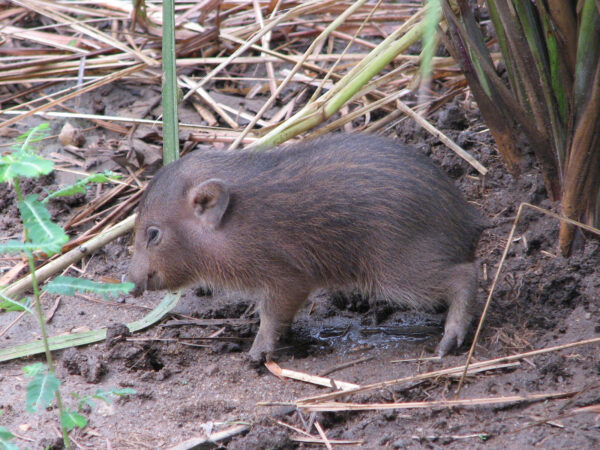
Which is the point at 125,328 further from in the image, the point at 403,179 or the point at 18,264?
the point at 403,179

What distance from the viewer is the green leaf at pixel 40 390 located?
3.30 metres

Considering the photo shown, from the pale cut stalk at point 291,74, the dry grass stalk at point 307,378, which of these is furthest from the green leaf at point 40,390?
the pale cut stalk at point 291,74

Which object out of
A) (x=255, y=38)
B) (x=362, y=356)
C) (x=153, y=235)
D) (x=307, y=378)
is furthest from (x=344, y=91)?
(x=307, y=378)

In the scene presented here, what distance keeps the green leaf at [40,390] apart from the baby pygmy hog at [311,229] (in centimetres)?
200

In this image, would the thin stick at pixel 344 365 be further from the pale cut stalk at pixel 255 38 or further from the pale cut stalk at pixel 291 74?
the pale cut stalk at pixel 255 38

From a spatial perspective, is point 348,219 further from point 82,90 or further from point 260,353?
point 82,90

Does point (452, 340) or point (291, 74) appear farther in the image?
point (291, 74)

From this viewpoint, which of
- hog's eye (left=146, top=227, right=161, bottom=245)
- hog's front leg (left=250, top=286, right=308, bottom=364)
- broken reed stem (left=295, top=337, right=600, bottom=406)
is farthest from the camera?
hog's eye (left=146, top=227, right=161, bottom=245)

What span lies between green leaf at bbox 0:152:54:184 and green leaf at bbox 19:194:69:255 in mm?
Result: 284

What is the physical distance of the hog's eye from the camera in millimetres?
5473

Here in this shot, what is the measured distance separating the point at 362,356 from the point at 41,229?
2.57 m

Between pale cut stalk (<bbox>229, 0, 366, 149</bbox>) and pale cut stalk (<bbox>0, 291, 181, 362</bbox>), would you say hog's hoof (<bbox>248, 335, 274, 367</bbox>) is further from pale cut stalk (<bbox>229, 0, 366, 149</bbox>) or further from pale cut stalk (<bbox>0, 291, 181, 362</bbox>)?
pale cut stalk (<bbox>229, 0, 366, 149</bbox>)

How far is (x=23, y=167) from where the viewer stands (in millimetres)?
3172

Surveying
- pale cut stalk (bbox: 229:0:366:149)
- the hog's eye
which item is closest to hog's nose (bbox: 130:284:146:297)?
the hog's eye
